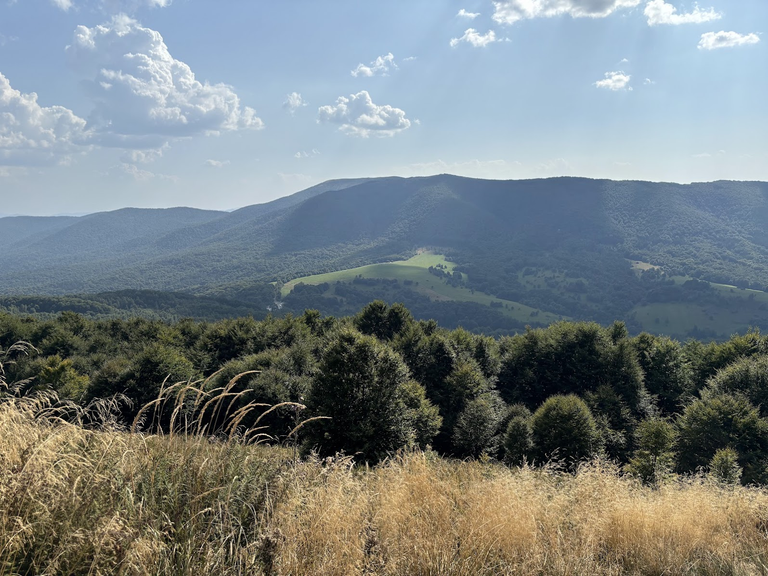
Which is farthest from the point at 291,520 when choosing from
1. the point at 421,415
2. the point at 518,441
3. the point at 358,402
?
the point at 518,441

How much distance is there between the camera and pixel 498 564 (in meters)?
3.96

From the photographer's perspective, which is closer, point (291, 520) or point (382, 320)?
point (291, 520)

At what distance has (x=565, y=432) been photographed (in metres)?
22.8

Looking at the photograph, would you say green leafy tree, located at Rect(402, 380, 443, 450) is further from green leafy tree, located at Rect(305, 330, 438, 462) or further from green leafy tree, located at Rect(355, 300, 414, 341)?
green leafy tree, located at Rect(355, 300, 414, 341)

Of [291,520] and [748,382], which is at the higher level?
[291,520]

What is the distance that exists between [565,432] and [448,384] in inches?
385

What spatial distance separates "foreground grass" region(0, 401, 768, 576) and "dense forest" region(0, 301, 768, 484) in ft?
21.3

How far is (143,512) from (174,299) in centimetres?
16445

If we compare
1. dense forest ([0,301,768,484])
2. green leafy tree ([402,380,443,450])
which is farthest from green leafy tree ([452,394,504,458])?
green leafy tree ([402,380,443,450])

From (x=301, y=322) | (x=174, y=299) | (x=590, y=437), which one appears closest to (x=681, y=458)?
(x=590, y=437)

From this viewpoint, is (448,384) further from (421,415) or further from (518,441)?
→ (421,415)

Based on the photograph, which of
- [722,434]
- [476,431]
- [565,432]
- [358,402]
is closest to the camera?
[358,402]

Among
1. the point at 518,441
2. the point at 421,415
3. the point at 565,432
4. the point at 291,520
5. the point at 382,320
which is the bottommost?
the point at 518,441

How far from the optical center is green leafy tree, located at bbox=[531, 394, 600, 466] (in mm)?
22375
